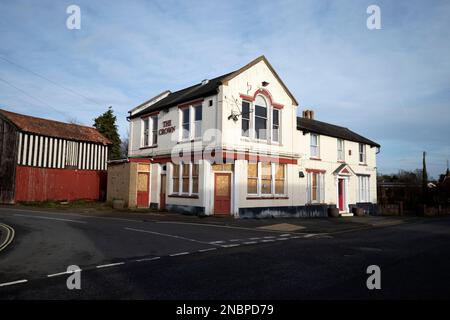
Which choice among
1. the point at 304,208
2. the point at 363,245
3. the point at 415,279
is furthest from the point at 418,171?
the point at 415,279

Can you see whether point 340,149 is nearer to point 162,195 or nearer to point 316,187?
point 316,187

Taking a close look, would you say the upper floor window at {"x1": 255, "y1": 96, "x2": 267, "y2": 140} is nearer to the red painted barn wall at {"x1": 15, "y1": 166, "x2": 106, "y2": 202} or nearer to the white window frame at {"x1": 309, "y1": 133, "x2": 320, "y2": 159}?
the white window frame at {"x1": 309, "y1": 133, "x2": 320, "y2": 159}

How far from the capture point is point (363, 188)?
29484 millimetres

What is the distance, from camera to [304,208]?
2361cm

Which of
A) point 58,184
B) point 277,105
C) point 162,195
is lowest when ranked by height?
point 162,195

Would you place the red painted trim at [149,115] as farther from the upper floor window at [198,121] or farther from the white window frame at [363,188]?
the white window frame at [363,188]

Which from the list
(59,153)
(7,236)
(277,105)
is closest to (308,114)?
(277,105)

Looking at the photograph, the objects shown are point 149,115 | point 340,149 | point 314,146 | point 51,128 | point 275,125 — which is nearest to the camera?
point 275,125

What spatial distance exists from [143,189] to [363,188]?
1869cm

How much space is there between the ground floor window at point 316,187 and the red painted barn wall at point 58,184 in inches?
744

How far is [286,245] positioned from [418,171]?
65.5 meters

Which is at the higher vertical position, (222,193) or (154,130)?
(154,130)

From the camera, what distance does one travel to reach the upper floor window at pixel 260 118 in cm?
2117

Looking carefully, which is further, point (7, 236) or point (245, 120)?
point (245, 120)
